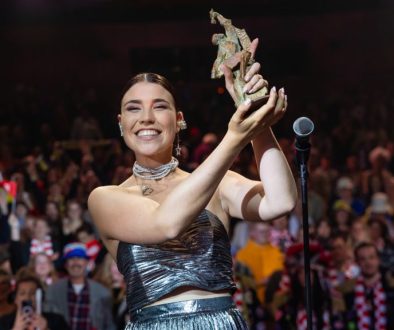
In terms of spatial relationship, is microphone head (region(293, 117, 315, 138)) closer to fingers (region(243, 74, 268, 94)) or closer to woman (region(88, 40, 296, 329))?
woman (region(88, 40, 296, 329))

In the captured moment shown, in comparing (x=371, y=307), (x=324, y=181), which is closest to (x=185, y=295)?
(x=371, y=307)

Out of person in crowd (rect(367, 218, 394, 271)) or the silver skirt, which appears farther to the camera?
person in crowd (rect(367, 218, 394, 271))

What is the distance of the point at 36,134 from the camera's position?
14.1m

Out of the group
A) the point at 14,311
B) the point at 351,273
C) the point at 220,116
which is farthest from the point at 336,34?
the point at 14,311

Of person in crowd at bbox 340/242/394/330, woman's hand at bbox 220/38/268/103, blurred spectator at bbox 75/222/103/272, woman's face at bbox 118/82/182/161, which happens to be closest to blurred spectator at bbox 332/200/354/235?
person in crowd at bbox 340/242/394/330

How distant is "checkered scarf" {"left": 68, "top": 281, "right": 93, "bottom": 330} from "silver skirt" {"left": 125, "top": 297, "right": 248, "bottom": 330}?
4515 millimetres

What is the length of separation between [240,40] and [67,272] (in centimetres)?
508

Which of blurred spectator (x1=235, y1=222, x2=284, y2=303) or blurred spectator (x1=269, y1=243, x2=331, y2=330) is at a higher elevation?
blurred spectator (x1=235, y1=222, x2=284, y2=303)

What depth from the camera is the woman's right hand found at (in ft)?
10.3

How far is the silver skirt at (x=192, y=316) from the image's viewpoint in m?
3.39

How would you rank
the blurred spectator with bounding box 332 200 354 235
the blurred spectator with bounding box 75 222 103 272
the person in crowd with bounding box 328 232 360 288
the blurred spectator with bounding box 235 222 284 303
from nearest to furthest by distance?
the person in crowd with bounding box 328 232 360 288, the blurred spectator with bounding box 235 222 284 303, the blurred spectator with bounding box 75 222 103 272, the blurred spectator with bounding box 332 200 354 235

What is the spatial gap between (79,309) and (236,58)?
196 inches

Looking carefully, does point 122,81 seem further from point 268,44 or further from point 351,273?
point 351,273

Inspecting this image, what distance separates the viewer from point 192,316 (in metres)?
3.40
